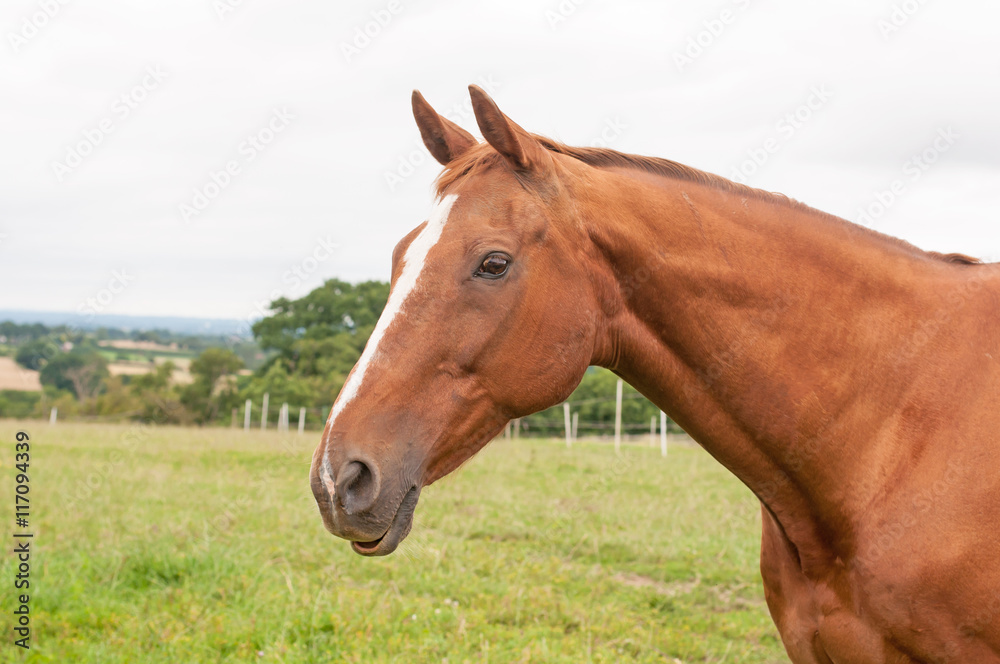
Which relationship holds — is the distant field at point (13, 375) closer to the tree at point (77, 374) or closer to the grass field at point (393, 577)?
the tree at point (77, 374)

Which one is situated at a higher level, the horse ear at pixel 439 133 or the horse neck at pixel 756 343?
the horse ear at pixel 439 133

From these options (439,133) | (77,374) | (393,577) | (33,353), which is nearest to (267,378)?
(77,374)

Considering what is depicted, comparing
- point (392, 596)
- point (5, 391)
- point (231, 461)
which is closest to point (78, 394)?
point (5, 391)

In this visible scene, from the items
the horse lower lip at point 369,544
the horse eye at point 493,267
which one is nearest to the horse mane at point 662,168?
the horse eye at point 493,267

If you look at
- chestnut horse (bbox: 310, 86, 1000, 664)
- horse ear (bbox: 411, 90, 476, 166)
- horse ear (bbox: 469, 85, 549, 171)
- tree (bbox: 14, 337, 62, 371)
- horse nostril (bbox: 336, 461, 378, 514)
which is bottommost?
tree (bbox: 14, 337, 62, 371)

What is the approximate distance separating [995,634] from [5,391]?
4463cm

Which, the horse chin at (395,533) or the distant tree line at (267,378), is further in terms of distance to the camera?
the distant tree line at (267,378)

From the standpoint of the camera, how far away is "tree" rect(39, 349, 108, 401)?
3763cm

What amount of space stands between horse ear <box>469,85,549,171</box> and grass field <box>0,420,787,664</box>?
1.34 m

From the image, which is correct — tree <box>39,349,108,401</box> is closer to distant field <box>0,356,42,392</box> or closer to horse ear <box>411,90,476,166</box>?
distant field <box>0,356,42,392</box>

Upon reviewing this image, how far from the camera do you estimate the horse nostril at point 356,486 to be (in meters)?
1.91

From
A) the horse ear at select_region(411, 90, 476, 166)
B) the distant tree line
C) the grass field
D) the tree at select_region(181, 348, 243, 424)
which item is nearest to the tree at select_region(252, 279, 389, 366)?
the distant tree line

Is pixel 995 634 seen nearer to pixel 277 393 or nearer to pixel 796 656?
pixel 796 656

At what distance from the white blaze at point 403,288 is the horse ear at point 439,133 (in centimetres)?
35
